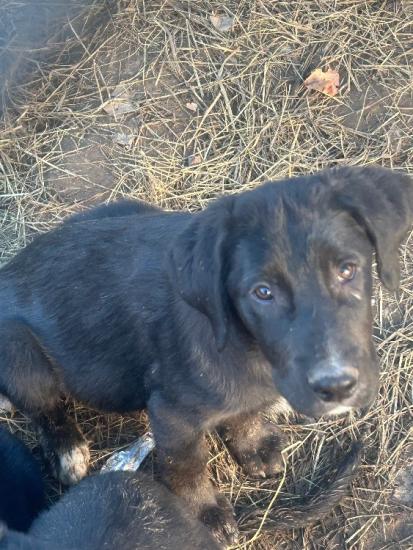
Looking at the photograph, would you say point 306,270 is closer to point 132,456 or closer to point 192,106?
point 132,456

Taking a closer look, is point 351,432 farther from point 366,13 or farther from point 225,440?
point 366,13

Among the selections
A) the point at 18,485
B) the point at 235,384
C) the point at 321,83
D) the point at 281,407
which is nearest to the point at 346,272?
the point at 235,384

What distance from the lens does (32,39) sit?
695 cm

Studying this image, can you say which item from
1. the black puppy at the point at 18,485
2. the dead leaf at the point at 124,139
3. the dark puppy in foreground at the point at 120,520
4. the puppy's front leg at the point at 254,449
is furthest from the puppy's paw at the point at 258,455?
the dead leaf at the point at 124,139

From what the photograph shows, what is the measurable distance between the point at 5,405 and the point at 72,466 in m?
0.64

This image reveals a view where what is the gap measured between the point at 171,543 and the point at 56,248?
1746 mm

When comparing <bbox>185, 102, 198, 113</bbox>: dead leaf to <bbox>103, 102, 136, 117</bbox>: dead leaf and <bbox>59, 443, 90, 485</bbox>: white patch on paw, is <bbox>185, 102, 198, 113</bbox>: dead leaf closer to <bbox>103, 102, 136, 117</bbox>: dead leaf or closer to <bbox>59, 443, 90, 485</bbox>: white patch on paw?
<bbox>103, 102, 136, 117</bbox>: dead leaf

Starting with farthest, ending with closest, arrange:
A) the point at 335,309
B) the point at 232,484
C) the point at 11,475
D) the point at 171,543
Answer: the point at 232,484 → the point at 11,475 → the point at 171,543 → the point at 335,309

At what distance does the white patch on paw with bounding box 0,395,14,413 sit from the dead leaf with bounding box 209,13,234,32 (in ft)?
11.4

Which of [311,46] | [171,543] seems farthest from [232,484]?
[311,46]

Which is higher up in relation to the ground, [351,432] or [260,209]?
[260,209]

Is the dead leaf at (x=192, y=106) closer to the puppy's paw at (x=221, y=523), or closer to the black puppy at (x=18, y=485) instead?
the black puppy at (x=18, y=485)

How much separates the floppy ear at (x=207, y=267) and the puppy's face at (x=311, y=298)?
9cm

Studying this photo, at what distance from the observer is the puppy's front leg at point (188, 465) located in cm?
454
